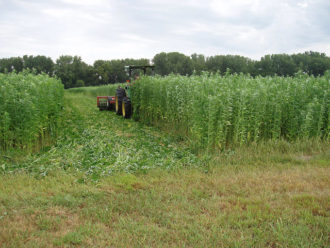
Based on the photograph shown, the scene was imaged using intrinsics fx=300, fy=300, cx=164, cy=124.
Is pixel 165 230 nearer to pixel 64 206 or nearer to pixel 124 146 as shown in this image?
pixel 64 206

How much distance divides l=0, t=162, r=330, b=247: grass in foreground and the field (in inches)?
0.6

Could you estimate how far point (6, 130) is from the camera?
8141 millimetres

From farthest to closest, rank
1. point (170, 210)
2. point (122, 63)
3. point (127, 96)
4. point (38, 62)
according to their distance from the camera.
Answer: point (122, 63), point (38, 62), point (127, 96), point (170, 210)

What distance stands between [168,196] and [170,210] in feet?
1.93

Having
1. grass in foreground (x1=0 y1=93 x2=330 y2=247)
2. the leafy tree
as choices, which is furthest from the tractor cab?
the leafy tree

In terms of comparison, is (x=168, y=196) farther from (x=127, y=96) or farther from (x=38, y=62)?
(x=38, y=62)

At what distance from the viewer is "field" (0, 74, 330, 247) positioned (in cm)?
382

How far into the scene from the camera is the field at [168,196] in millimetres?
3818

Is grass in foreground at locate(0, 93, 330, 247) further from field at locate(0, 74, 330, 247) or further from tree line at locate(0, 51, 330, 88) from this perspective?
tree line at locate(0, 51, 330, 88)

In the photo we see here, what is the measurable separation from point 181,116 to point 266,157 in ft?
14.1

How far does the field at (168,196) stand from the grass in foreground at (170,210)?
0.05 ft

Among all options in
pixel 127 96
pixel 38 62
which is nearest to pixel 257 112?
pixel 127 96

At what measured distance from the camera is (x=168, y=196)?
17.0ft

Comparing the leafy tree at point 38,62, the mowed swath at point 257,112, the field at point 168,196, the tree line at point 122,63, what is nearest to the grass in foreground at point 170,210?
the field at point 168,196
